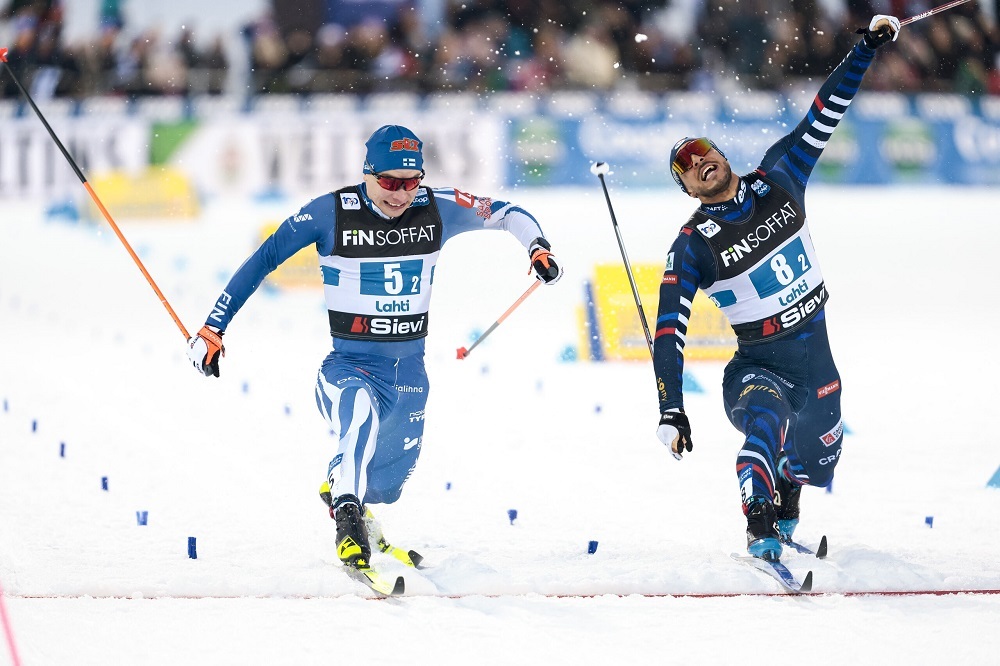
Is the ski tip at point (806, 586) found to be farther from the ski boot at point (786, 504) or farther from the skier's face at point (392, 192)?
the skier's face at point (392, 192)

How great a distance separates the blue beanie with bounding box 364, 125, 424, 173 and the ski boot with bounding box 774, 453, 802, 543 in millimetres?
2017

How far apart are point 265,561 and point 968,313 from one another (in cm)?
843

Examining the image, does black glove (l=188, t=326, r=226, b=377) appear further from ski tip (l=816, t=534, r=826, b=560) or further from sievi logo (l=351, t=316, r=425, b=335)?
ski tip (l=816, t=534, r=826, b=560)

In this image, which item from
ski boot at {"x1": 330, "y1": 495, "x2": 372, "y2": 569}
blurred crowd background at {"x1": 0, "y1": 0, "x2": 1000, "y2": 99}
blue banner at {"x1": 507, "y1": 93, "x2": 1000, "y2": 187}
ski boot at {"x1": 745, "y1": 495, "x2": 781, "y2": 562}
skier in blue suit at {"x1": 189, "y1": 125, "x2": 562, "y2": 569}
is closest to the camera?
ski boot at {"x1": 330, "y1": 495, "x2": 372, "y2": 569}

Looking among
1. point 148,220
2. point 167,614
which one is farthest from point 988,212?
point 167,614

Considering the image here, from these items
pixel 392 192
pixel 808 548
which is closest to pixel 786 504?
pixel 808 548

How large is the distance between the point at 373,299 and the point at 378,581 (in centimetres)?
117

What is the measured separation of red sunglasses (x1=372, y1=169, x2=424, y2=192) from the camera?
496cm

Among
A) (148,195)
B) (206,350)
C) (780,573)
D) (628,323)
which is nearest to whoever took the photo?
(780,573)

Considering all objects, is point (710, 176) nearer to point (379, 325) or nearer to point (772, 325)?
point (772, 325)

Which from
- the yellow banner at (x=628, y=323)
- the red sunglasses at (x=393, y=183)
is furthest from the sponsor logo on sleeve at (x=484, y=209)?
the yellow banner at (x=628, y=323)

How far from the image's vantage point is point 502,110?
14766 millimetres

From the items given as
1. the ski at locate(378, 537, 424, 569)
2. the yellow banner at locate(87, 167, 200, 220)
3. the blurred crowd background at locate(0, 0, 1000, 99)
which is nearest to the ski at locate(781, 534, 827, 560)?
the ski at locate(378, 537, 424, 569)

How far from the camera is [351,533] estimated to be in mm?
4777
